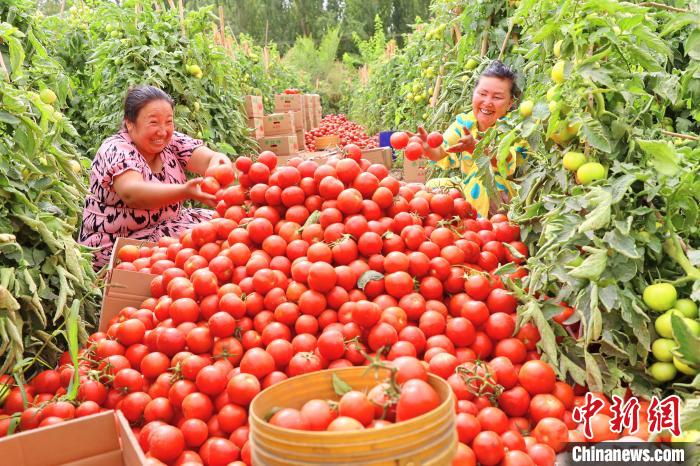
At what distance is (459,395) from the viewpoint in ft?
5.42

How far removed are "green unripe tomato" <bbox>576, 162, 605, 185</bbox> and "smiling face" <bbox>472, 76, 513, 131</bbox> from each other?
183cm

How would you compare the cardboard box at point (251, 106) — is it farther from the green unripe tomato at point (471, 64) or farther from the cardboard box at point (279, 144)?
the green unripe tomato at point (471, 64)

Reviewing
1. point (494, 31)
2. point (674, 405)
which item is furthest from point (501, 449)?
point (494, 31)

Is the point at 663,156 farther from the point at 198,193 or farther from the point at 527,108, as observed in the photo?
the point at 198,193

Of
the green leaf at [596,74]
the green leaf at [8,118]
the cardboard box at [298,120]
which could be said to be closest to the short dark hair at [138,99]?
the green leaf at [8,118]

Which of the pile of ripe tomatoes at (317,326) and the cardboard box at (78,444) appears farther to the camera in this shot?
the pile of ripe tomatoes at (317,326)

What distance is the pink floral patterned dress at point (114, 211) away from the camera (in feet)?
11.2

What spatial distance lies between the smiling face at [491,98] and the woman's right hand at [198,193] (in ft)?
6.26

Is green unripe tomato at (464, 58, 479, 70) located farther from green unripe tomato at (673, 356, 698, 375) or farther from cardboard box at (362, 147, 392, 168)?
green unripe tomato at (673, 356, 698, 375)

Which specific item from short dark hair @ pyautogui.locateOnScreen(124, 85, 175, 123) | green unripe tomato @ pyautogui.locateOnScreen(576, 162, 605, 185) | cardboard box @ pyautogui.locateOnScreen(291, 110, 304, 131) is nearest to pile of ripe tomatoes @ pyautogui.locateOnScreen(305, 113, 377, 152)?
cardboard box @ pyautogui.locateOnScreen(291, 110, 304, 131)

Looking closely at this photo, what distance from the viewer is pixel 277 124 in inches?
308

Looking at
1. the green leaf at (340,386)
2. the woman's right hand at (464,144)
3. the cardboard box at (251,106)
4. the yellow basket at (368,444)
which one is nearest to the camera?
the yellow basket at (368,444)

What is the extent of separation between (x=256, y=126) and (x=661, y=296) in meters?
6.29

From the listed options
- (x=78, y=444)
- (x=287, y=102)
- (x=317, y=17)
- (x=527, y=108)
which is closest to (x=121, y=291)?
(x=78, y=444)
